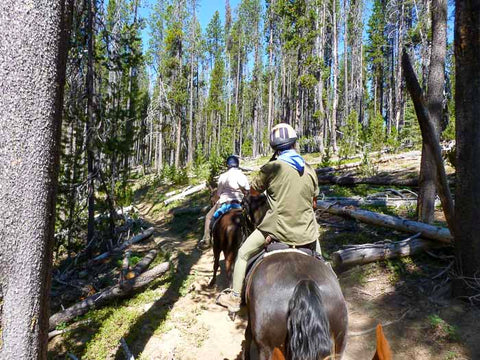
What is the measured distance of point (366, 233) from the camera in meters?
6.96

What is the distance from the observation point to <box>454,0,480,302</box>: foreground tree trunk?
13.8 feet

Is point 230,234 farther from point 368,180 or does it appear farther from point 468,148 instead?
point 368,180

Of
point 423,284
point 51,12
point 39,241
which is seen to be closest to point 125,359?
point 39,241

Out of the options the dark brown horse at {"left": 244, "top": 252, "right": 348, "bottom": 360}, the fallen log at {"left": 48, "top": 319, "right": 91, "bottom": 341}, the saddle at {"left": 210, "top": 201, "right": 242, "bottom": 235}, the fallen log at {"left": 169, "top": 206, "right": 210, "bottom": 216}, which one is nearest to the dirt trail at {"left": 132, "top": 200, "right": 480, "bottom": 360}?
the fallen log at {"left": 48, "top": 319, "right": 91, "bottom": 341}

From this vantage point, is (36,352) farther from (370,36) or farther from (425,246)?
(370,36)

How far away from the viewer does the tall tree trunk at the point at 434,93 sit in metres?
6.36

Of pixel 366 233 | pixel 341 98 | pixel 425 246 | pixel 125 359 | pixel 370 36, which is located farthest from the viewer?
pixel 341 98

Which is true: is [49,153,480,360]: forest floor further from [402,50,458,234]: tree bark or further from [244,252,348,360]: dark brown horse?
[244,252,348,360]: dark brown horse

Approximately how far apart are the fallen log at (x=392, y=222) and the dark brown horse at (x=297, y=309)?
11.5ft

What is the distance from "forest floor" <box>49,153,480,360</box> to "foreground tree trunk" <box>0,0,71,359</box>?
2.53 meters

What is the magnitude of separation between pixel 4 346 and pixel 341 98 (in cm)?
5663

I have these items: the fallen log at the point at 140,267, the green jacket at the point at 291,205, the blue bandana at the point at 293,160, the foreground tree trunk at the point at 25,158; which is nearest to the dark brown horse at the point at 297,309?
the green jacket at the point at 291,205

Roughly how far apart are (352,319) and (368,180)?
7.71m

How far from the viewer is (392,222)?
6.45 m
